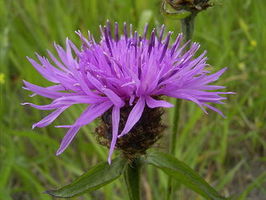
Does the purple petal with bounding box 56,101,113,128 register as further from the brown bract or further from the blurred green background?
the blurred green background

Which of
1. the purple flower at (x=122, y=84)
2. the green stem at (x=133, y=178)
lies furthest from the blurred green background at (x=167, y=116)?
the purple flower at (x=122, y=84)

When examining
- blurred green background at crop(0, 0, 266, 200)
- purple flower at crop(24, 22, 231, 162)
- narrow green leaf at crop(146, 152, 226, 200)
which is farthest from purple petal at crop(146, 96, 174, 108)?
blurred green background at crop(0, 0, 266, 200)

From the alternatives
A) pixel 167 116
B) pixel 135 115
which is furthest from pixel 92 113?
pixel 167 116

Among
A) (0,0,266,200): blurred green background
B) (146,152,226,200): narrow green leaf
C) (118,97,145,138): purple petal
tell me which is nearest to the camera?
(118,97,145,138): purple petal

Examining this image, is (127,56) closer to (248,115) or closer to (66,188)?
(66,188)

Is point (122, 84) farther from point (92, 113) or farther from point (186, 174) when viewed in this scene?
point (186, 174)
